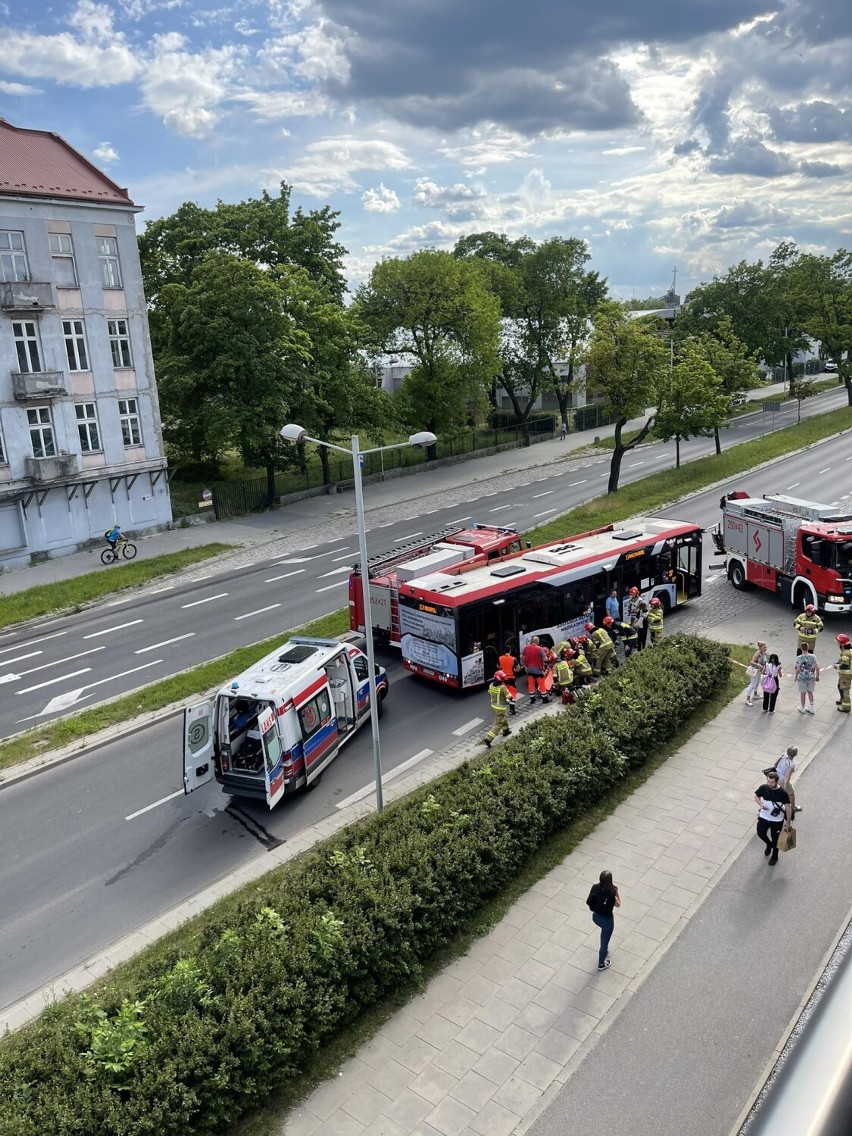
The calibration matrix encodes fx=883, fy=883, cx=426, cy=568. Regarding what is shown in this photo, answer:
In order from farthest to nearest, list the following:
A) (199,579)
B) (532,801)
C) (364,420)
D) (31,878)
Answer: (364,420) → (199,579) → (31,878) → (532,801)

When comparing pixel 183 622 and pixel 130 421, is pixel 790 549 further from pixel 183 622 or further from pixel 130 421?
pixel 130 421

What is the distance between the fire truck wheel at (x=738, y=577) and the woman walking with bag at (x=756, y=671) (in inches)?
319

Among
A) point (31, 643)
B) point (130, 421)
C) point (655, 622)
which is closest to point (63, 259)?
point (130, 421)

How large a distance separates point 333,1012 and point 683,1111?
3.59 metres

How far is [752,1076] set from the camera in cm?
867

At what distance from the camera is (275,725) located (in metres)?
14.4

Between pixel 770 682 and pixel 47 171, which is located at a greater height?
pixel 47 171

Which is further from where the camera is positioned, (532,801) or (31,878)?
(31,878)

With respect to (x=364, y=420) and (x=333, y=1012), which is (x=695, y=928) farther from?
(x=364, y=420)

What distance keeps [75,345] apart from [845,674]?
97.6ft

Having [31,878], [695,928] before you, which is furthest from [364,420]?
[695,928]

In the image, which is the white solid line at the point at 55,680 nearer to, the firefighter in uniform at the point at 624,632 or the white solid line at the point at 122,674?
the white solid line at the point at 122,674

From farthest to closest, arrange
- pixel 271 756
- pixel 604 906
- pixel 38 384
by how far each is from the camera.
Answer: pixel 38 384 → pixel 271 756 → pixel 604 906

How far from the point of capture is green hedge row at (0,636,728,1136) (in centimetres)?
802
